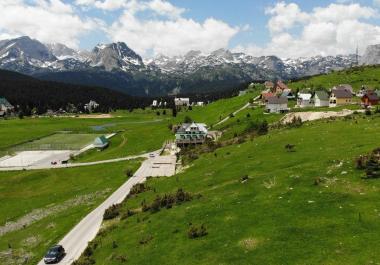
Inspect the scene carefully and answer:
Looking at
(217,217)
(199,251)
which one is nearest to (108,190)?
(217,217)

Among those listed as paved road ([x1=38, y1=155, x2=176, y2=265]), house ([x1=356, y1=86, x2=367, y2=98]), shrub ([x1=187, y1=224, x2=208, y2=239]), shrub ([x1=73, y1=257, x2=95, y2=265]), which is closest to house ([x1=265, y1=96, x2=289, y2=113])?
house ([x1=356, y1=86, x2=367, y2=98])

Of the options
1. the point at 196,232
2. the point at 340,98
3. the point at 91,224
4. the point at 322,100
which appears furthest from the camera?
the point at 322,100

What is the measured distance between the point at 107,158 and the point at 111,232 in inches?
3374

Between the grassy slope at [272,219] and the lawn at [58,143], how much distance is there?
107178 millimetres

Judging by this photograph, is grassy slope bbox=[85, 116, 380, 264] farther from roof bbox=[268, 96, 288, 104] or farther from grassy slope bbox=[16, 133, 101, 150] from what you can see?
grassy slope bbox=[16, 133, 101, 150]

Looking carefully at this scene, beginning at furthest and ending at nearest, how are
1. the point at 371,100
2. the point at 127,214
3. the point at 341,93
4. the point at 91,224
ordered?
the point at 341,93
the point at 371,100
the point at 91,224
the point at 127,214

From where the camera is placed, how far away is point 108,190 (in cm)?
8600

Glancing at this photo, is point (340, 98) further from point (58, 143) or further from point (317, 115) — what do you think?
point (58, 143)

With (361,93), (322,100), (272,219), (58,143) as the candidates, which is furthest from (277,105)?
(272,219)

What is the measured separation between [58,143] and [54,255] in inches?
5268

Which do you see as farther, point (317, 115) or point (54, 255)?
point (317, 115)

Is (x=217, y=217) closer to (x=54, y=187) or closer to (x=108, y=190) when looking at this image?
(x=108, y=190)

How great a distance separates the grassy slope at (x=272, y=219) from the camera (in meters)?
31.5

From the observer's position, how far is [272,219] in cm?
3797
